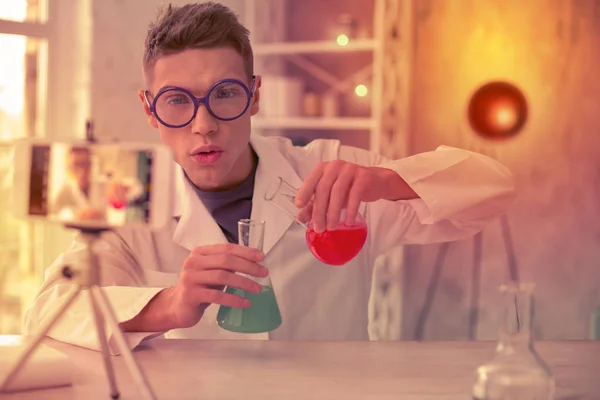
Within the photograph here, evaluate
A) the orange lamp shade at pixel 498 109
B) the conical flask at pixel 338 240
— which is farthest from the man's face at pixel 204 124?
the orange lamp shade at pixel 498 109

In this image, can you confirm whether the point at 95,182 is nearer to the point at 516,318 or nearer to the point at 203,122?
the point at 516,318

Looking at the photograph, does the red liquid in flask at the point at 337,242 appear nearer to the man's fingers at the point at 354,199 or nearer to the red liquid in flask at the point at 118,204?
the man's fingers at the point at 354,199

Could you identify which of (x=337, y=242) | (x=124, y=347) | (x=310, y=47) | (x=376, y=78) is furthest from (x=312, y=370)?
(x=310, y=47)

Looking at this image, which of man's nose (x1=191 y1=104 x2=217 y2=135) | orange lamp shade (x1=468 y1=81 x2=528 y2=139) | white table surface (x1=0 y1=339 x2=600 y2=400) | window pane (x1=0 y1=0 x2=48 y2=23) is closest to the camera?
white table surface (x1=0 y1=339 x2=600 y2=400)

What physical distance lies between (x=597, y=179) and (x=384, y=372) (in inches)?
96.2

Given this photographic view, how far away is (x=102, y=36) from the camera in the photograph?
2689mm

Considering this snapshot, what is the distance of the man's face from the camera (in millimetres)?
1301

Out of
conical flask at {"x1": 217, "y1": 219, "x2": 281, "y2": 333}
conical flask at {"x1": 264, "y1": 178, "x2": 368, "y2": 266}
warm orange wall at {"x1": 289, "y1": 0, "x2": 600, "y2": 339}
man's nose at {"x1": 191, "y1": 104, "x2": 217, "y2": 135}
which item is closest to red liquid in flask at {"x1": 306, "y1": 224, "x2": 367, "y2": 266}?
conical flask at {"x1": 264, "y1": 178, "x2": 368, "y2": 266}

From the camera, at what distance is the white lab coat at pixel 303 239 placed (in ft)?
4.27

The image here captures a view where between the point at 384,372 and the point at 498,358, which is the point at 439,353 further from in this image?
the point at 498,358

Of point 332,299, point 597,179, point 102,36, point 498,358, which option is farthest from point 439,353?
point 597,179

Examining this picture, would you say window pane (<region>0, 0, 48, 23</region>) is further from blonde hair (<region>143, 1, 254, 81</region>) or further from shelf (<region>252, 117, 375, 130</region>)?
blonde hair (<region>143, 1, 254, 81</region>)

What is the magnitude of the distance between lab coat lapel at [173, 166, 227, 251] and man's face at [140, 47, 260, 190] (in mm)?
65

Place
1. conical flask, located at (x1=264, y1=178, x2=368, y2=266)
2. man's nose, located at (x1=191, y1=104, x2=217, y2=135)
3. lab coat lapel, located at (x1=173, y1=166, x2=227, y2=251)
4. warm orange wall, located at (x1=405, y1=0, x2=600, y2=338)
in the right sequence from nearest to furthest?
conical flask, located at (x1=264, y1=178, x2=368, y2=266) < man's nose, located at (x1=191, y1=104, x2=217, y2=135) < lab coat lapel, located at (x1=173, y1=166, x2=227, y2=251) < warm orange wall, located at (x1=405, y1=0, x2=600, y2=338)
